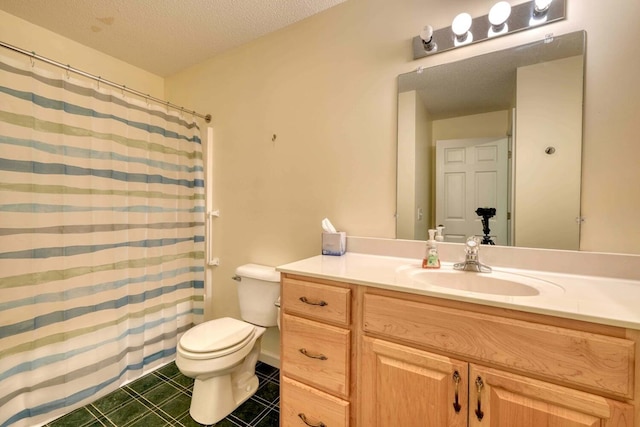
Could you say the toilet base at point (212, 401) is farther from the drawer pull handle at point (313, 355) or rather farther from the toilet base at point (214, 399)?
the drawer pull handle at point (313, 355)

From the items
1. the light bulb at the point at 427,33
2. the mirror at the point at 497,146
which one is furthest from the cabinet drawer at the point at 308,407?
the light bulb at the point at 427,33

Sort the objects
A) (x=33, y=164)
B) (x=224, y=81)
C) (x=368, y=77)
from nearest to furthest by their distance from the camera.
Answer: (x=33, y=164), (x=368, y=77), (x=224, y=81)

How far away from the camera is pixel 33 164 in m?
1.38

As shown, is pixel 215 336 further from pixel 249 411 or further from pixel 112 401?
pixel 112 401

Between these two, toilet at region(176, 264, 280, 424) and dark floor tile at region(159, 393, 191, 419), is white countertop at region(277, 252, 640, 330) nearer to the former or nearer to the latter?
toilet at region(176, 264, 280, 424)

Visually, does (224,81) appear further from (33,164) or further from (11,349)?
(11,349)

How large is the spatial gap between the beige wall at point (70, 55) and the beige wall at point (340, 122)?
0.25 m

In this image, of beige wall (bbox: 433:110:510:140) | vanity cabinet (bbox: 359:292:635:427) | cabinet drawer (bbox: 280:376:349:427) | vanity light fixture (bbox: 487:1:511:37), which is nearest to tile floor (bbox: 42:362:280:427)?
cabinet drawer (bbox: 280:376:349:427)

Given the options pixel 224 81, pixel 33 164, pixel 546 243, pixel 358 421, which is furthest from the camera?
pixel 224 81

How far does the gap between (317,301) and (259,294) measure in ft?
2.59

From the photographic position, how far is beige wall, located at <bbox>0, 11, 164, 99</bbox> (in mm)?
1679

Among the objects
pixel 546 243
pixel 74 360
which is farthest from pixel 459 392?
pixel 74 360

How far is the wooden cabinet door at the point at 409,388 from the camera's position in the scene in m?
0.84

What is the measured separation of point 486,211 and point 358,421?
103 cm
